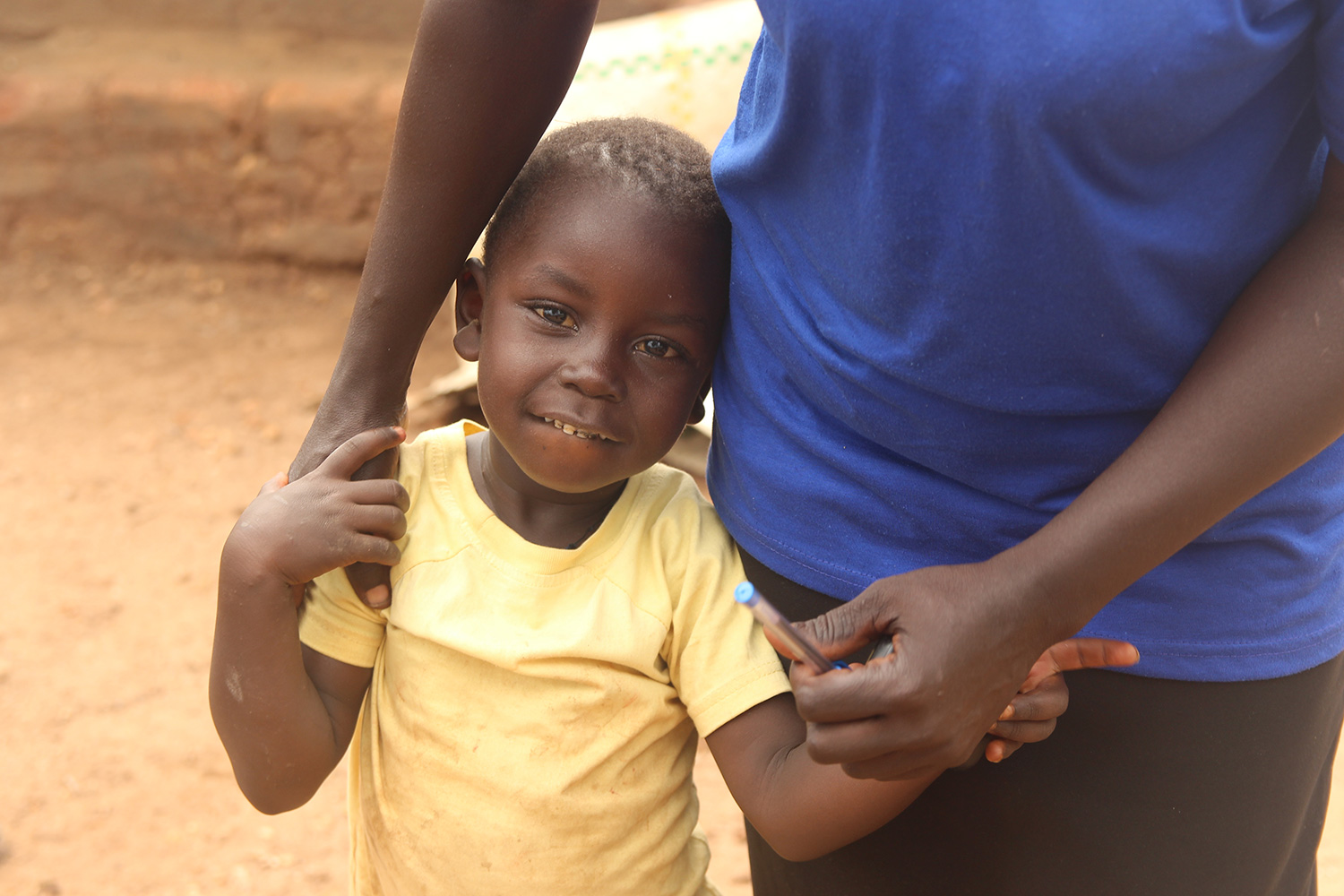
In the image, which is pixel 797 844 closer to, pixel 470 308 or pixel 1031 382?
pixel 1031 382

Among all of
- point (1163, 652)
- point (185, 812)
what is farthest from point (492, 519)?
point (185, 812)

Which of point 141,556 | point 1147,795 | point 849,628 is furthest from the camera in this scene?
point 141,556

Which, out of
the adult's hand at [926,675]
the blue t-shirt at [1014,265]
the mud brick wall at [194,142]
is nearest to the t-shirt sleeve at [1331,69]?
the blue t-shirt at [1014,265]

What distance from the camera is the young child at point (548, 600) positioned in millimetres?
1287

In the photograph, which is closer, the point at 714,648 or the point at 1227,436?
the point at 1227,436

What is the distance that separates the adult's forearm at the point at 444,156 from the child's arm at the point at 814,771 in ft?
1.84

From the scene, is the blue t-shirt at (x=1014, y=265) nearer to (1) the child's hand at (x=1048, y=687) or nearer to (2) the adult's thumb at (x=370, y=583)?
(1) the child's hand at (x=1048, y=687)

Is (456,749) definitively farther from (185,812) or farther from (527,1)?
(185,812)

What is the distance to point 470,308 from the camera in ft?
4.83

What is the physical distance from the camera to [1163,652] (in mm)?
1133

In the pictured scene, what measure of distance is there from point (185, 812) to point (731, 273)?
6.47ft

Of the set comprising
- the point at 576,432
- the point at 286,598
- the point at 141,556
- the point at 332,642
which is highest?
the point at 576,432

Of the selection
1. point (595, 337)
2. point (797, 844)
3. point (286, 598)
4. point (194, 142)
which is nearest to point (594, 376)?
point (595, 337)

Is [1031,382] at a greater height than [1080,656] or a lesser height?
greater
